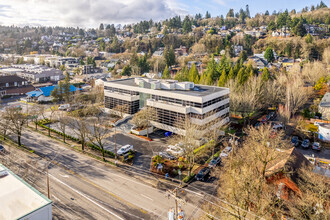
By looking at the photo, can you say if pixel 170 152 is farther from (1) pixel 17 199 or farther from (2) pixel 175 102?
(1) pixel 17 199

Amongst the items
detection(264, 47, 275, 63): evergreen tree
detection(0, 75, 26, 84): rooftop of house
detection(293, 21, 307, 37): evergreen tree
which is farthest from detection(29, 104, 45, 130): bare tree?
detection(293, 21, 307, 37): evergreen tree

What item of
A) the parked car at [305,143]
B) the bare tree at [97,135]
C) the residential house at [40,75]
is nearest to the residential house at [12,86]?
the residential house at [40,75]

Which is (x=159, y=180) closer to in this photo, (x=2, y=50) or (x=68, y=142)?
(x=68, y=142)

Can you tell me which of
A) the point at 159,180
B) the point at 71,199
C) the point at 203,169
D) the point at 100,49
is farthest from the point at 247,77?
the point at 100,49

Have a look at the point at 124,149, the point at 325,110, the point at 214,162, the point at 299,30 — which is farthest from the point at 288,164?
the point at 299,30

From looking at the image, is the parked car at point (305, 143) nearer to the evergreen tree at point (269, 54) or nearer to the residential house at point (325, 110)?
the residential house at point (325, 110)
